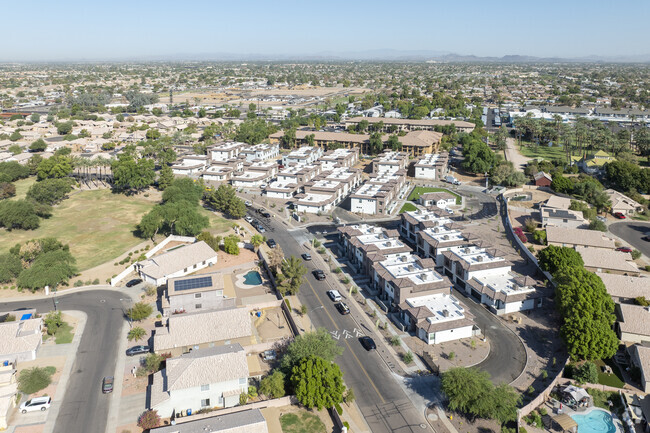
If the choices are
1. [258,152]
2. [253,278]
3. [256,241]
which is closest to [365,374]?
[253,278]

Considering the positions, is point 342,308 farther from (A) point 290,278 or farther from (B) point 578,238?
(B) point 578,238

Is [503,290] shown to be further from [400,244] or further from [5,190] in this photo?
[5,190]

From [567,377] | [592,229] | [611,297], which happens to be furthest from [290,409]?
[592,229]

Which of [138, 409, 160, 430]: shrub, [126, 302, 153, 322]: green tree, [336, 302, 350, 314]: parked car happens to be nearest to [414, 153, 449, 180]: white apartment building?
[336, 302, 350, 314]: parked car

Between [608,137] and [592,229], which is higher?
[608,137]

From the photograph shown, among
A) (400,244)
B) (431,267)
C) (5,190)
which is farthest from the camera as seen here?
(5,190)
